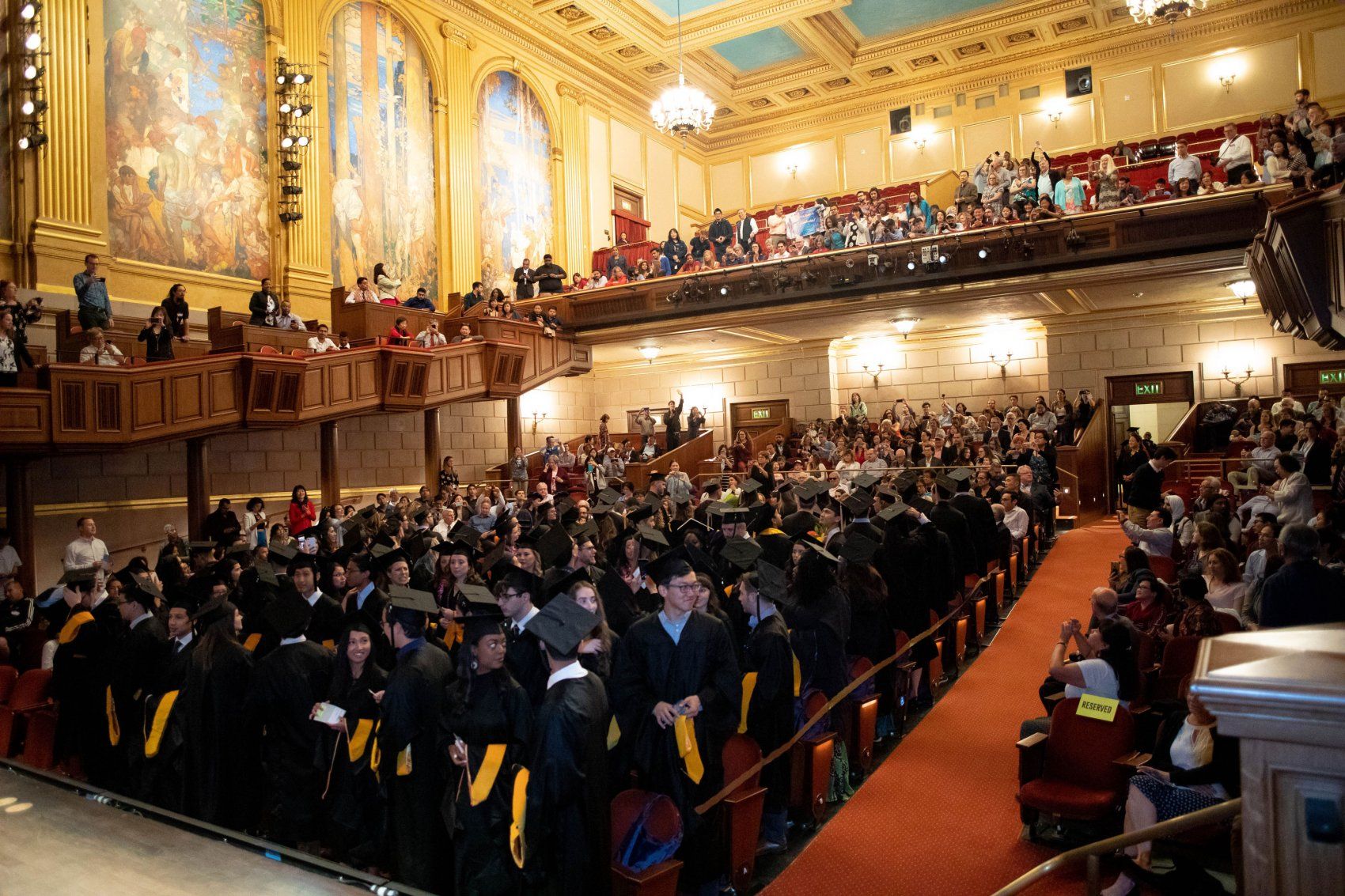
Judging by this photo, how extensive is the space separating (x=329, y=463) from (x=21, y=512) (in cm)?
436

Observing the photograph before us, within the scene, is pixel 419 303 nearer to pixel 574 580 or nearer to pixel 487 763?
pixel 574 580

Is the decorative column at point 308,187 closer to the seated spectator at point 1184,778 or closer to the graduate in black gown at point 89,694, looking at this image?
the graduate in black gown at point 89,694

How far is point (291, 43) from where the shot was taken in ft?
51.9

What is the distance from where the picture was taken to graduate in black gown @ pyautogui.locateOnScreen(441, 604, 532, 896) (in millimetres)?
3271

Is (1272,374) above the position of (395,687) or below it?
above

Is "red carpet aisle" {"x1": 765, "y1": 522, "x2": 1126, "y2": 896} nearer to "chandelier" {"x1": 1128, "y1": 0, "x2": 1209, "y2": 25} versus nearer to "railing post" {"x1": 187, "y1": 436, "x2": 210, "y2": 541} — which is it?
"railing post" {"x1": 187, "y1": 436, "x2": 210, "y2": 541}

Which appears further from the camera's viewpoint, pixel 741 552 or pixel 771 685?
pixel 741 552

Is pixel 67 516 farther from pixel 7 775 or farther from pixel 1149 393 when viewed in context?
pixel 1149 393

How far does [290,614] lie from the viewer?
14.3 ft

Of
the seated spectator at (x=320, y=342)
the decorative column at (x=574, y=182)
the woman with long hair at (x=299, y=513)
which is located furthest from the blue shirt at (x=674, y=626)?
the decorative column at (x=574, y=182)

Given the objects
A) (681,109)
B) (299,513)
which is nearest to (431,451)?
(299,513)

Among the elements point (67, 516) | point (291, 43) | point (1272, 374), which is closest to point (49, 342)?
point (67, 516)

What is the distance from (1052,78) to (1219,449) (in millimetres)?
12464

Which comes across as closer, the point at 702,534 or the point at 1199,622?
the point at 1199,622
